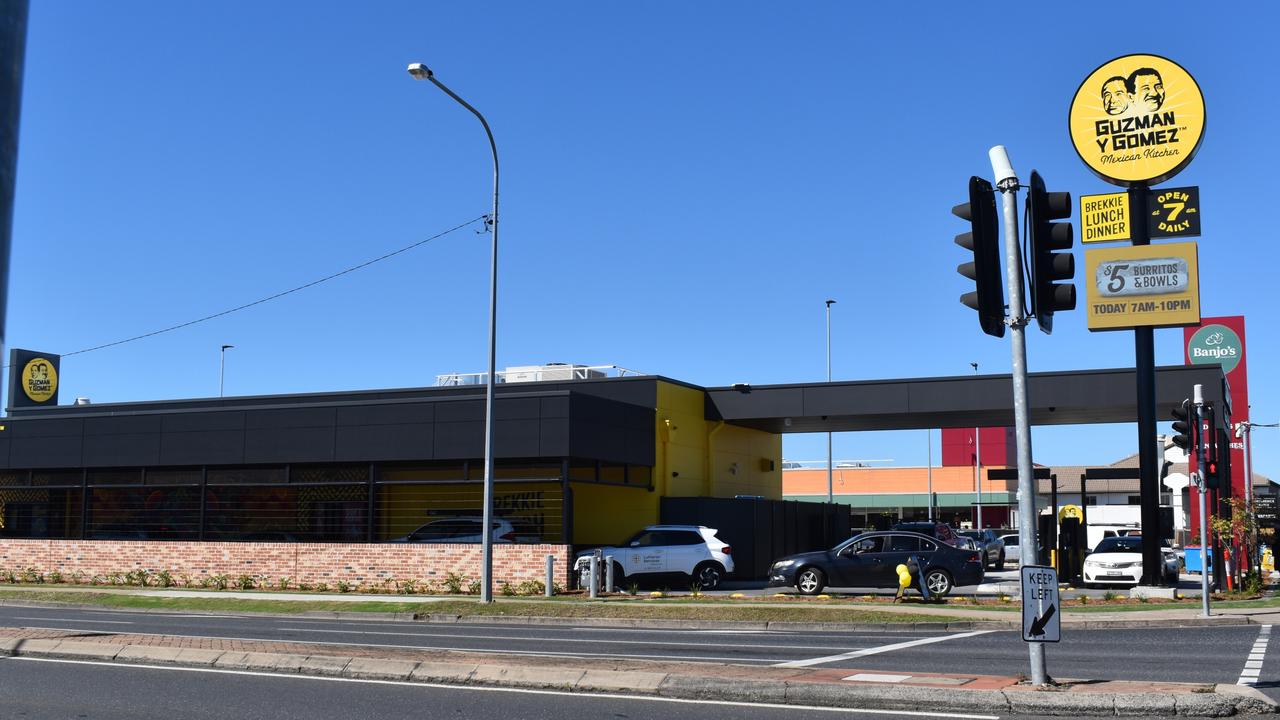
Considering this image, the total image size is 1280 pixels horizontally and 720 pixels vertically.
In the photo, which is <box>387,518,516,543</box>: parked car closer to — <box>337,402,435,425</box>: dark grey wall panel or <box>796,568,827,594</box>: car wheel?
<box>337,402,435,425</box>: dark grey wall panel

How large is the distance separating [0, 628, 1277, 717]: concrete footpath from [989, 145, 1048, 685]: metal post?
0.73 metres

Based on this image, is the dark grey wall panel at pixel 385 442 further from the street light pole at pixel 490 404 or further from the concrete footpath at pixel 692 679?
the concrete footpath at pixel 692 679

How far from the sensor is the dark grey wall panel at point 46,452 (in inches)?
1390

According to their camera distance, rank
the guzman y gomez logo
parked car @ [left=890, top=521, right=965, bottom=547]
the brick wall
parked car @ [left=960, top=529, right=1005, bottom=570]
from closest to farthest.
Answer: the brick wall < parked car @ [left=890, top=521, right=965, bottom=547] < parked car @ [left=960, top=529, right=1005, bottom=570] < the guzman y gomez logo

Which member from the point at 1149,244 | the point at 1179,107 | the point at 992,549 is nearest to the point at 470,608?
the point at 1149,244

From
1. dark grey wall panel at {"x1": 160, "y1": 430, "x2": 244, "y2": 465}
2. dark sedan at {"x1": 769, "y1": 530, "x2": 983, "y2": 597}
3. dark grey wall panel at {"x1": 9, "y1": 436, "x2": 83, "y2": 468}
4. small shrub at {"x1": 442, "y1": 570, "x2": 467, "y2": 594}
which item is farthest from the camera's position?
dark grey wall panel at {"x1": 9, "y1": 436, "x2": 83, "y2": 468}

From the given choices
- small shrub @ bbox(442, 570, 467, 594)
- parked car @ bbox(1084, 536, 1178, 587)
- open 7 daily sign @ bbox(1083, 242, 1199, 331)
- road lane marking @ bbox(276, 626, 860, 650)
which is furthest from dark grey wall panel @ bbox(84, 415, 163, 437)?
parked car @ bbox(1084, 536, 1178, 587)

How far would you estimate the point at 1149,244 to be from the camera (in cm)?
2892

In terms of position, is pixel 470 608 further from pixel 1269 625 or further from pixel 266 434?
pixel 1269 625

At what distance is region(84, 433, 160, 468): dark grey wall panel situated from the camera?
112 feet

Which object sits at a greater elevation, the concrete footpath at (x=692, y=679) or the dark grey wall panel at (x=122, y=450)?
the dark grey wall panel at (x=122, y=450)

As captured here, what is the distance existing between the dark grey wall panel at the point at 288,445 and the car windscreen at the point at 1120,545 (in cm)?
1994

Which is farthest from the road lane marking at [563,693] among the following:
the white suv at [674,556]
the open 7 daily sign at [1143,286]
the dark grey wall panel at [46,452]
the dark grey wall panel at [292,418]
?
the dark grey wall panel at [46,452]

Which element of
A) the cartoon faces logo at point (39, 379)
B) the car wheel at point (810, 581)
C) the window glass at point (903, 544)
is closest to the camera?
the window glass at point (903, 544)
